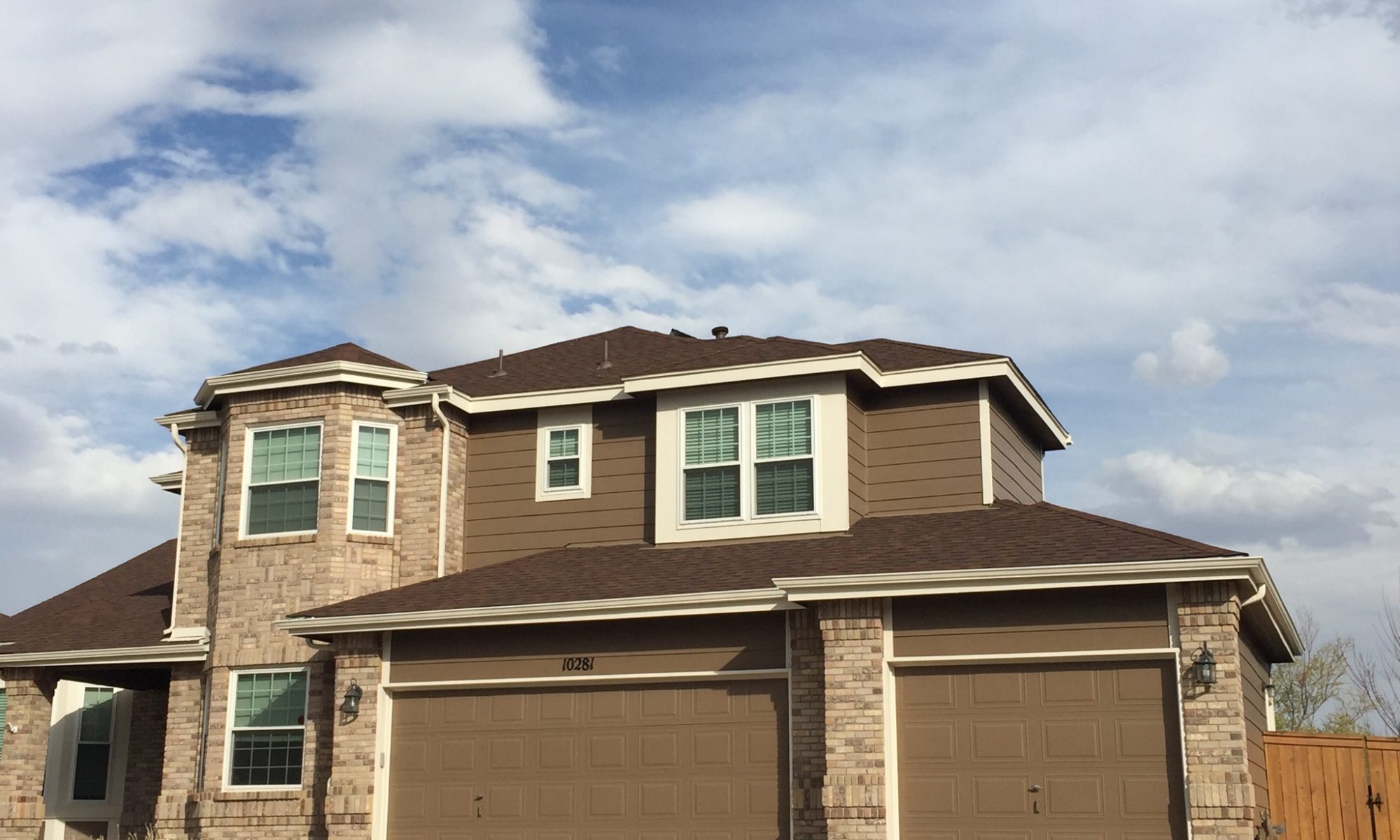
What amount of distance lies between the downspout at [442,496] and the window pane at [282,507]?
5.37ft

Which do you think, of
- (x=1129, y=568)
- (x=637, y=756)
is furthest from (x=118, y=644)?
(x=1129, y=568)

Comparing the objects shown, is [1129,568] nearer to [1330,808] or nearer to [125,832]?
[1330,808]

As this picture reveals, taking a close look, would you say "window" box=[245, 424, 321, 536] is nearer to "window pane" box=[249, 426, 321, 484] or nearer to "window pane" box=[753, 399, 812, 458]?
"window pane" box=[249, 426, 321, 484]

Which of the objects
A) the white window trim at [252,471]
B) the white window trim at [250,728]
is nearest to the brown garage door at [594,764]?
the white window trim at [250,728]

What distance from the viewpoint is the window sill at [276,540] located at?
18984mm

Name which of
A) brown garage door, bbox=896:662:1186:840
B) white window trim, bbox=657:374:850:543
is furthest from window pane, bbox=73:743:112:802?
brown garage door, bbox=896:662:1186:840

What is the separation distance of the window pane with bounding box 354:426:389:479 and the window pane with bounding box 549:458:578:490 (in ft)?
7.41

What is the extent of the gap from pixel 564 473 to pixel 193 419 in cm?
560

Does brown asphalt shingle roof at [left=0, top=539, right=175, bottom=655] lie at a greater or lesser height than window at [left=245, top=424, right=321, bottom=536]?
lesser

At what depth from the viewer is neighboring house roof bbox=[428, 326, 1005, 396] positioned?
18.7m

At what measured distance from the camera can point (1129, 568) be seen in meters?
13.9

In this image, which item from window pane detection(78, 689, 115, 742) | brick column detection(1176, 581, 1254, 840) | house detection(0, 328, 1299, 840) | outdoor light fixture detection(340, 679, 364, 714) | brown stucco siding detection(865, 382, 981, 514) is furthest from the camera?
window pane detection(78, 689, 115, 742)

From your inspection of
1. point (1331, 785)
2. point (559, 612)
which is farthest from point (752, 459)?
point (1331, 785)

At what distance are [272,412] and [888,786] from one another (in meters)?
10.1
